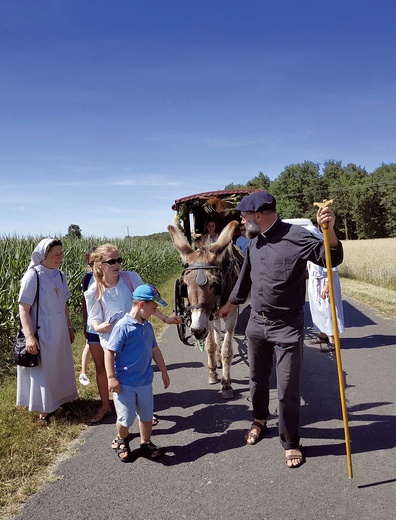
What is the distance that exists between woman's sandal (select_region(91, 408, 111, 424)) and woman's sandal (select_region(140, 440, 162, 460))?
35.4 inches

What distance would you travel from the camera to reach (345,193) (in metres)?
68.8

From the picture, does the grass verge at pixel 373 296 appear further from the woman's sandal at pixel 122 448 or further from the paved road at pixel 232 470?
the woman's sandal at pixel 122 448

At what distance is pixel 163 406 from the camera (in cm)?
500

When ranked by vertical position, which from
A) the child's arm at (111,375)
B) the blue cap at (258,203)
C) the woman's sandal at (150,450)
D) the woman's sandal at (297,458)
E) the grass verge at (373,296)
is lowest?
the grass verge at (373,296)

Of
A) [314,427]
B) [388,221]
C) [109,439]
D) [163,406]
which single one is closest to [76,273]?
[163,406]

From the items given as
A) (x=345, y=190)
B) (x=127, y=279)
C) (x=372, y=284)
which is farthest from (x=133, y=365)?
(x=345, y=190)

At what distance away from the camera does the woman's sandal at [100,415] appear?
4.48 metres

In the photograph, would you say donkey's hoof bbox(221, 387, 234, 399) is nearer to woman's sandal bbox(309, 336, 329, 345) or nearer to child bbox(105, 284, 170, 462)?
child bbox(105, 284, 170, 462)

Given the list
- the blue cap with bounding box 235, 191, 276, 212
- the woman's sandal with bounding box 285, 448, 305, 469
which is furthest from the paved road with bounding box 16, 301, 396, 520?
the blue cap with bounding box 235, 191, 276, 212

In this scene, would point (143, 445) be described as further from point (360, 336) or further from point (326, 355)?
point (360, 336)

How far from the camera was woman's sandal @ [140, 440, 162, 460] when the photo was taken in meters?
3.69

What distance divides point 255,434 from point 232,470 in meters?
0.58

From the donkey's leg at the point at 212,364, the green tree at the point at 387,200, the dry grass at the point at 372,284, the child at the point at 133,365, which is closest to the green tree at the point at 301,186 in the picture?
the green tree at the point at 387,200

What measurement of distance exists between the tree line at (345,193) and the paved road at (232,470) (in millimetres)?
52625
